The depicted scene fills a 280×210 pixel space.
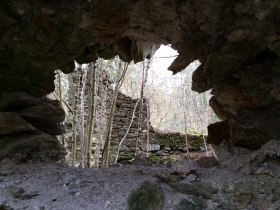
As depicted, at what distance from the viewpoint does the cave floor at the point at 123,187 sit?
1.66 metres

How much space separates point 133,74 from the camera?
9.90m

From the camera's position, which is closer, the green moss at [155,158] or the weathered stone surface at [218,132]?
the weathered stone surface at [218,132]

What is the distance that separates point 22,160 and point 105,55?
115 cm

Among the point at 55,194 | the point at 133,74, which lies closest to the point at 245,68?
the point at 55,194

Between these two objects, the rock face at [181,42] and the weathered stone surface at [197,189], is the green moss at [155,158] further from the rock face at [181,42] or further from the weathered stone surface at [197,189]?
the weathered stone surface at [197,189]

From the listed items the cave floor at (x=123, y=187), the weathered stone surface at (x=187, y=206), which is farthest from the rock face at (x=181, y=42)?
the weathered stone surface at (x=187, y=206)

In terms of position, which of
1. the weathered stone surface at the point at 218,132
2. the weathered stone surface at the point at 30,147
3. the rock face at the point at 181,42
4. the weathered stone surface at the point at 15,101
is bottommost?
the weathered stone surface at the point at 30,147

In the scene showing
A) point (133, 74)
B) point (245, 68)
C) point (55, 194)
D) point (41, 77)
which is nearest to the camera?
point (55, 194)

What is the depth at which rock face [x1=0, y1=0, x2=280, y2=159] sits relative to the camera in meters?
1.85

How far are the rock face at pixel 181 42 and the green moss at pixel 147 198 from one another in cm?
71

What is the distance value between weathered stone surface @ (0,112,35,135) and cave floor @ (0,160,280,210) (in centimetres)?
21

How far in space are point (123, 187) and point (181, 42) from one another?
1134 millimetres

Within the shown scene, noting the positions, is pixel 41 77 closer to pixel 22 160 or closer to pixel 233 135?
pixel 22 160

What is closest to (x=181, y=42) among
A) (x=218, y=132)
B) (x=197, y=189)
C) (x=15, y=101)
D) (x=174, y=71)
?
(x=174, y=71)
